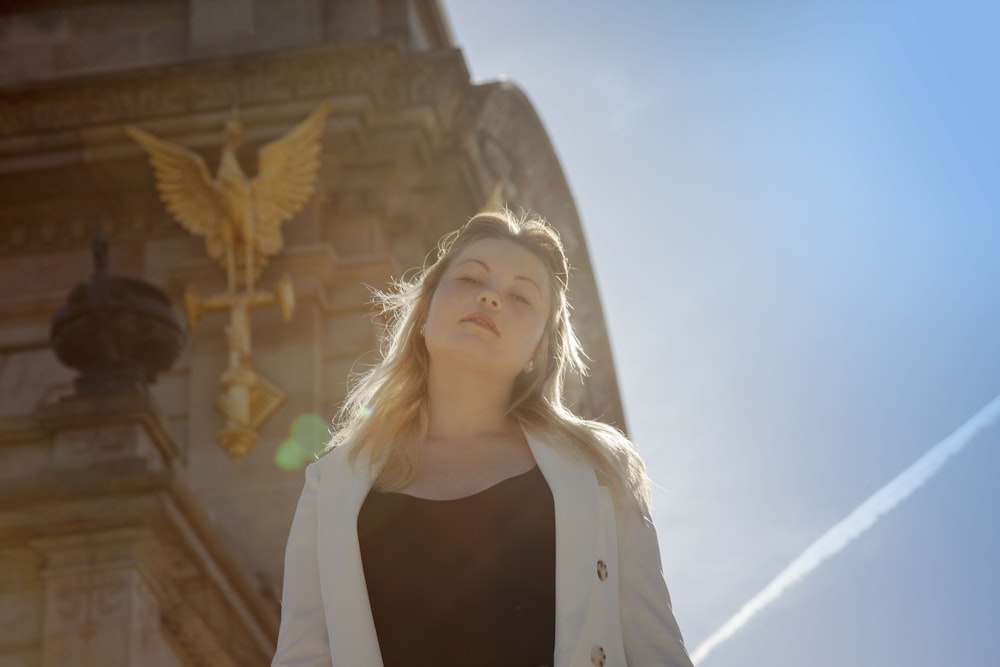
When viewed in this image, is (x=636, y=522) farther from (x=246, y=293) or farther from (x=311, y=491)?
(x=246, y=293)

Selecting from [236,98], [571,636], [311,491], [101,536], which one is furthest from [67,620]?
[236,98]

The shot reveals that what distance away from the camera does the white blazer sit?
4.37 metres

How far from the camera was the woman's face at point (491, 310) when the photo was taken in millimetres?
4875

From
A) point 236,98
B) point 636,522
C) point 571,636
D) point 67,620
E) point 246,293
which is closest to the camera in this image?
point 571,636

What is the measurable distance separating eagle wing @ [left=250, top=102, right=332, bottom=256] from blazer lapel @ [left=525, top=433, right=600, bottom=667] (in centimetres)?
1074

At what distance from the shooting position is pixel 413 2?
1852cm

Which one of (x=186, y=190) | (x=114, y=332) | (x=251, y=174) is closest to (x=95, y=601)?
(x=114, y=332)

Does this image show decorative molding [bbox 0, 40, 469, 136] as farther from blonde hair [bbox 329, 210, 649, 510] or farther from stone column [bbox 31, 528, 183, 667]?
blonde hair [bbox 329, 210, 649, 510]

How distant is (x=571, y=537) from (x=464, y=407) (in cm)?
67

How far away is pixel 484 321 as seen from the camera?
4875mm

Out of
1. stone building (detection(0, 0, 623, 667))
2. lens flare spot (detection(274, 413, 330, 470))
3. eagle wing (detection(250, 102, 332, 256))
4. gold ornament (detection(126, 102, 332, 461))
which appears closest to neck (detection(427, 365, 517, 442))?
stone building (detection(0, 0, 623, 667))

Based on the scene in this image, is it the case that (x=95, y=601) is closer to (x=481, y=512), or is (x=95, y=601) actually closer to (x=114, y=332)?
(x=114, y=332)

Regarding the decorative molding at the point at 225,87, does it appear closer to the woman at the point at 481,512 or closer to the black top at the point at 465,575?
the woman at the point at 481,512

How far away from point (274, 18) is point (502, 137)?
299 cm
